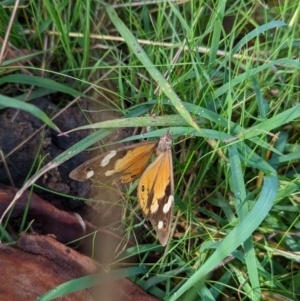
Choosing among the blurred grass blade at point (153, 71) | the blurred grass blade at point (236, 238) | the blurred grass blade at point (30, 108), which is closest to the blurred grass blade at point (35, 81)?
the blurred grass blade at point (153, 71)

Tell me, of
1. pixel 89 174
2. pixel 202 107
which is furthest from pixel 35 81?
pixel 202 107

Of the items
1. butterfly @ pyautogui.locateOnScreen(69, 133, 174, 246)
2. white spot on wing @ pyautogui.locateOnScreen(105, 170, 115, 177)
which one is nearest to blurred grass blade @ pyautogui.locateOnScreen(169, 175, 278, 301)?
butterfly @ pyautogui.locateOnScreen(69, 133, 174, 246)

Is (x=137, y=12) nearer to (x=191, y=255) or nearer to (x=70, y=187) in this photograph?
(x=70, y=187)

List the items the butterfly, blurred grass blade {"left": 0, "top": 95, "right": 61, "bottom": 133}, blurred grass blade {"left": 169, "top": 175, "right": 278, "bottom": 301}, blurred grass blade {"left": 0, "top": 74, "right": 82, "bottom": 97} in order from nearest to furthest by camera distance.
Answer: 1. blurred grass blade {"left": 0, "top": 95, "right": 61, "bottom": 133}
2. blurred grass blade {"left": 169, "top": 175, "right": 278, "bottom": 301}
3. the butterfly
4. blurred grass blade {"left": 0, "top": 74, "right": 82, "bottom": 97}

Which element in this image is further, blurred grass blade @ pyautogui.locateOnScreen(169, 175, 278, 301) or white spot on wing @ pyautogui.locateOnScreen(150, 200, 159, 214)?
white spot on wing @ pyautogui.locateOnScreen(150, 200, 159, 214)

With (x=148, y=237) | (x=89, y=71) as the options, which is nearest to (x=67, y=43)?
(x=89, y=71)

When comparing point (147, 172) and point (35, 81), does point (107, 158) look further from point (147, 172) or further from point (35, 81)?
point (35, 81)

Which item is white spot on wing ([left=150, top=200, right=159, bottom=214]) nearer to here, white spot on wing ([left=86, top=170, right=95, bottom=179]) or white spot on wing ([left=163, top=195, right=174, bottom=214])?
white spot on wing ([left=163, top=195, right=174, bottom=214])

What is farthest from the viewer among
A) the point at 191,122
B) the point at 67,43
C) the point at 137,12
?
the point at 137,12

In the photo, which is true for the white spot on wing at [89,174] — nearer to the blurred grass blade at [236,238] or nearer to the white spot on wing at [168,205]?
the white spot on wing at [168,205]
